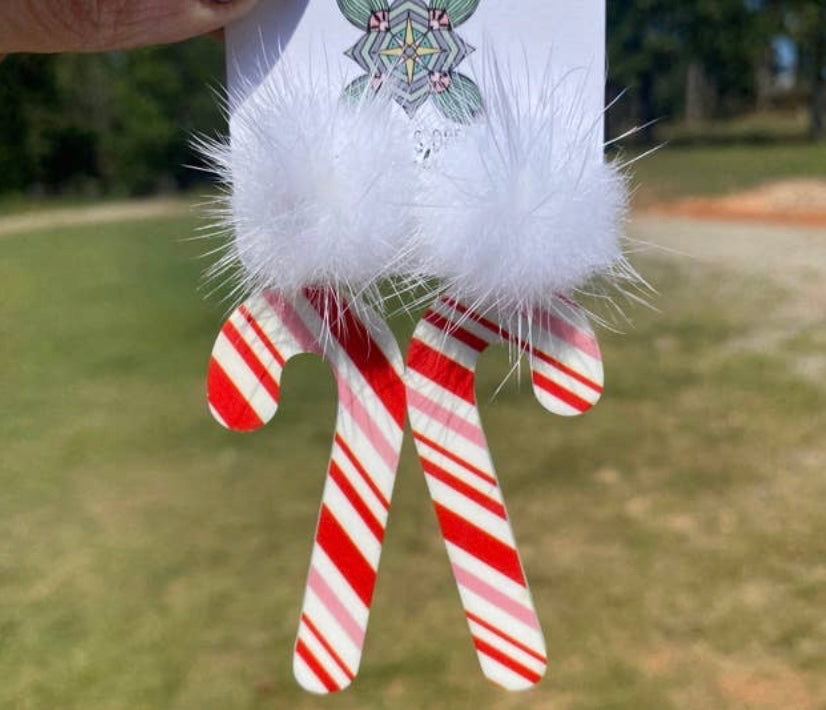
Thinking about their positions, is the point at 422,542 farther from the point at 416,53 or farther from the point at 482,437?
the point at 416,53

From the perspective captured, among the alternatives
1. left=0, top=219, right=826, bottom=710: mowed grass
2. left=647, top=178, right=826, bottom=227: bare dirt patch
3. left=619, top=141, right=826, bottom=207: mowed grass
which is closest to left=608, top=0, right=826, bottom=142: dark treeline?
left=619, top=141, right=826, bottom=207: mowed grass

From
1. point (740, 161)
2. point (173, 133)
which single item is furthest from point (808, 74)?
point (173, 133)

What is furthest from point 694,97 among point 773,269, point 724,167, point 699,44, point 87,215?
point 773,269

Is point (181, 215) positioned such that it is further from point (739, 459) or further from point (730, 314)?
point (739, 459)

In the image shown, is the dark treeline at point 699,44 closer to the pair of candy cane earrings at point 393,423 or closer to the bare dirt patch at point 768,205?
the bare dirt patch at point 768,205

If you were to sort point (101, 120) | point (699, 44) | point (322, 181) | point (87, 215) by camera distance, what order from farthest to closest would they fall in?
point (699, 44), point (101, 120), point (87, 215), point (322, 181)

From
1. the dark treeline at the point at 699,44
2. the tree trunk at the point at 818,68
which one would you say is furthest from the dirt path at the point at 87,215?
the tree trunk at the point at 818,68
